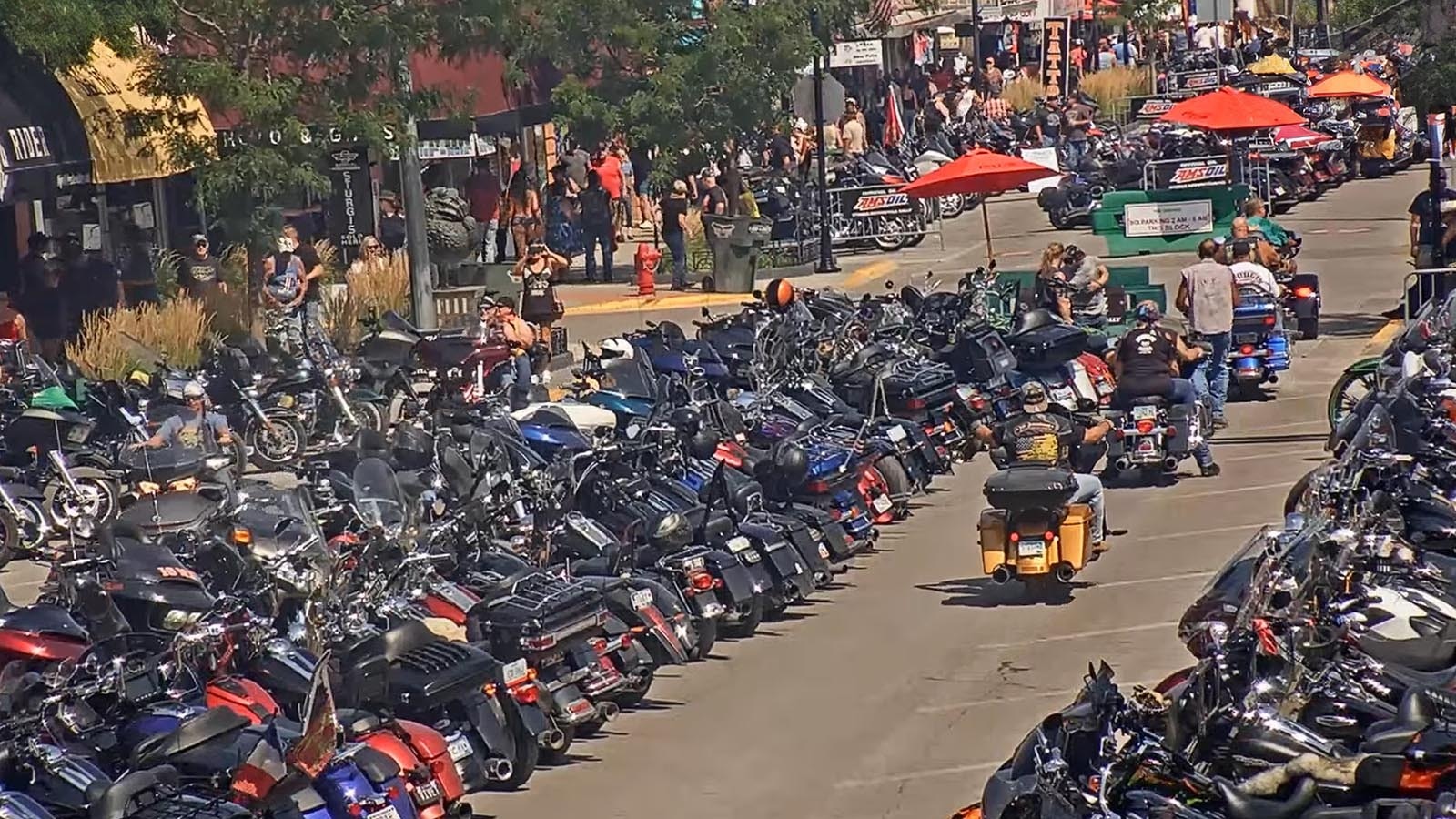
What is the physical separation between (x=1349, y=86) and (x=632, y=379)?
90.2ft

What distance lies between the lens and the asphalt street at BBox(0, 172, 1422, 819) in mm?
12859

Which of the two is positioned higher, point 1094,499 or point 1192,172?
point 1192,172

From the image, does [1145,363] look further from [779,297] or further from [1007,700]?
[1007,700]

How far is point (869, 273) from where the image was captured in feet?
121

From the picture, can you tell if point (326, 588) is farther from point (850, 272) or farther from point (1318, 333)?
point (850, 272)

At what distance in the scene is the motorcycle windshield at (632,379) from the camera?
67.1 ft

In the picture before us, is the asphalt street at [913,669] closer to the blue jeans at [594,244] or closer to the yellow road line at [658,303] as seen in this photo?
the yellow road line at [658,303]

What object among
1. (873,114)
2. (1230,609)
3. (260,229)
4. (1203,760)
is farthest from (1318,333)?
(873,114)

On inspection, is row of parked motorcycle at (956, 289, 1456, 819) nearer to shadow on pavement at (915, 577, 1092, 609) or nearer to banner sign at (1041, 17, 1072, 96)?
shadow on pavement at (915, 577, 1092, 609)

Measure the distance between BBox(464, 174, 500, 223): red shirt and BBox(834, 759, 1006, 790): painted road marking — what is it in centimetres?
2639

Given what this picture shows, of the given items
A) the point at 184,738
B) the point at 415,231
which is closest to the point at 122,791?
the point at 184,738

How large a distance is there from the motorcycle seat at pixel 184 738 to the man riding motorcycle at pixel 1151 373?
35.6 ft

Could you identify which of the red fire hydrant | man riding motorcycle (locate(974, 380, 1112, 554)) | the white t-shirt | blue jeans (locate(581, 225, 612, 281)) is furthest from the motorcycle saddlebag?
blue jeans (locate(581, 225, 612, 281))

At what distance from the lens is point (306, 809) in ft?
35.7
